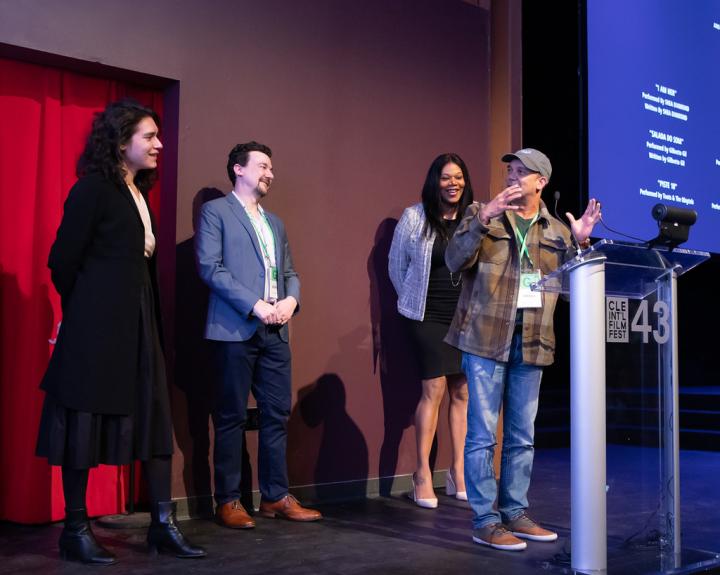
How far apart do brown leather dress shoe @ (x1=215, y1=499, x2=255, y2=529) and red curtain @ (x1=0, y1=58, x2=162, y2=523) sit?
57cm

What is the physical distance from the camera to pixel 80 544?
2.85 m

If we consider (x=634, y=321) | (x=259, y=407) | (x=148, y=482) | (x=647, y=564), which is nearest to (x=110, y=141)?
(x=148, y=482)

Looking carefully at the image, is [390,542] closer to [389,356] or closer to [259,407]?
[259,407]

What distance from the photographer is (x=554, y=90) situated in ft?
23.3

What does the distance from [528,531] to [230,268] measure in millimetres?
1642

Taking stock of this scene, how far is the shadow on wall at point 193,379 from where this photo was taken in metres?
3.72

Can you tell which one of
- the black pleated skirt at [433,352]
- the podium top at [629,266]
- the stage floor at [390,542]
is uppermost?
the podium top at [629,266]

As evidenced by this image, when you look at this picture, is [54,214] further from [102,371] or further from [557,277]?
[557,277]

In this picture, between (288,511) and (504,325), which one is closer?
(504,325)

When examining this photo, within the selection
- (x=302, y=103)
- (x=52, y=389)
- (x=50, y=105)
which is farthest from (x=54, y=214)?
(x=302, y=103)

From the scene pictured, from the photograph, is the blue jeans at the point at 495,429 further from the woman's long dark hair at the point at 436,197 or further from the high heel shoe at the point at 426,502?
the woman's long dark hair at the point at 436,197

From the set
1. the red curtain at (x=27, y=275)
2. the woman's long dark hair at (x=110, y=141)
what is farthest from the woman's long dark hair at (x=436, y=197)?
the red curtain at (x=27, y=275)

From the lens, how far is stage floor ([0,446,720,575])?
2.77 m

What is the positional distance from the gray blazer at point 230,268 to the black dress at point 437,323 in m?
0.74
